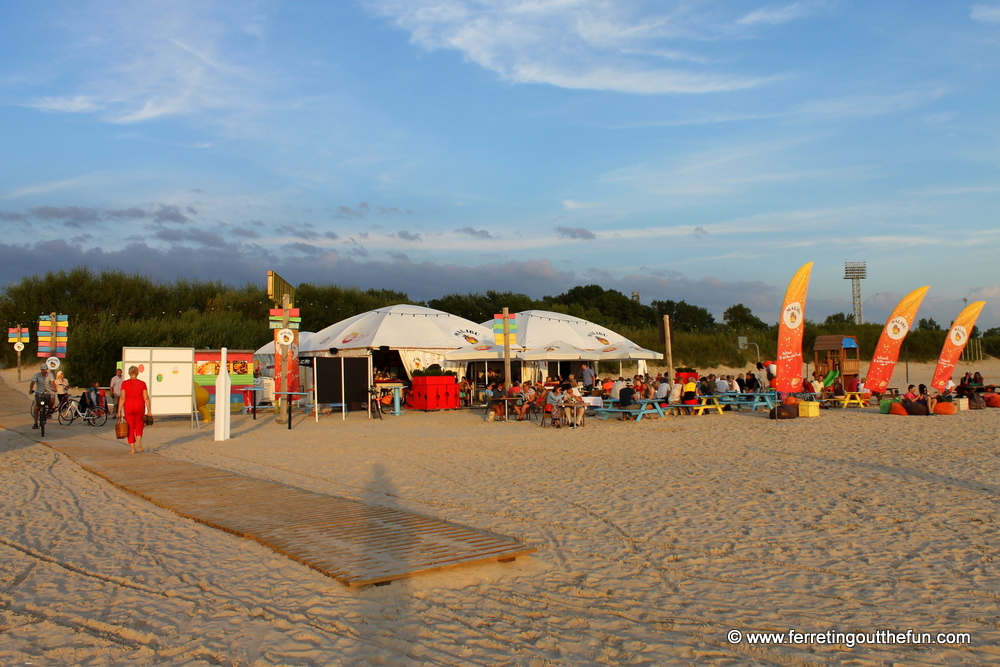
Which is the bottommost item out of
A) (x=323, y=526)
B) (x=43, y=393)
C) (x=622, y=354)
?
(x=323, y=526)

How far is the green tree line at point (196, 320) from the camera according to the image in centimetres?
3017

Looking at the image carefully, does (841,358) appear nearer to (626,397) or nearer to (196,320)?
(626,397)

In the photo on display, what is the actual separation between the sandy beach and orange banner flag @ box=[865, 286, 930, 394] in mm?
8916

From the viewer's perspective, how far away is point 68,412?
1852 centimetres

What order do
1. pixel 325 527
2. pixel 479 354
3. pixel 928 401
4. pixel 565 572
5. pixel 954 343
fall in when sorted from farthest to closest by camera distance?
pixel 479 354 → pixel 954 343 → pixel 928 401 → pixel 325 527 → pixel 565 572

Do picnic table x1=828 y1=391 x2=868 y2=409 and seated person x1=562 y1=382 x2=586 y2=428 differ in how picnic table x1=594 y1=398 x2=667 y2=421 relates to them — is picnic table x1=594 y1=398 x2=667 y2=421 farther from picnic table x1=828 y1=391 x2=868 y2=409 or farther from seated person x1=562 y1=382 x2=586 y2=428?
picnic table x1=828 y1=391 x2=868 y2=409

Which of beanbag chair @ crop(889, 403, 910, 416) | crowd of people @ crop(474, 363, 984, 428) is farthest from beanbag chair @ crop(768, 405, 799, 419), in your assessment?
beanbag chair @ crop(889, 403, 910, 416)

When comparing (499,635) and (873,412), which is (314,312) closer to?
(873,412)

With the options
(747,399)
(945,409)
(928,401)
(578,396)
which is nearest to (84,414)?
(578,396)

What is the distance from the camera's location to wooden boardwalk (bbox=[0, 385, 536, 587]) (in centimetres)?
478

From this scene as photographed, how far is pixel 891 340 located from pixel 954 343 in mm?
2185

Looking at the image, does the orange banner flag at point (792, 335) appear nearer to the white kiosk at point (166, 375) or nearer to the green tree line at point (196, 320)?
the white kiosk at point (166, 375)

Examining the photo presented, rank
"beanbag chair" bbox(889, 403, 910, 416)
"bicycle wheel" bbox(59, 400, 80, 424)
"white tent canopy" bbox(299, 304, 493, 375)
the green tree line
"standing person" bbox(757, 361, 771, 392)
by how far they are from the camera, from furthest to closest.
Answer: the green tree line → "white tent canopy" bbox(299, 304, 493, 375) → "standing person" bbox(757, 361, 771, 392) → "bicycle wheel" bbox(59, 400, 80, 424) → "beanbag chair" bbox(889, 403, 910, 416)

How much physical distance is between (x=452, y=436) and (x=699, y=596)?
9.63 metres
